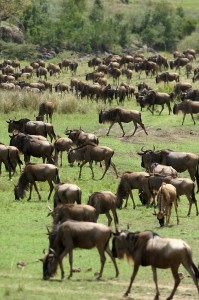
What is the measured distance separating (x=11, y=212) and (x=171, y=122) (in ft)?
56.8

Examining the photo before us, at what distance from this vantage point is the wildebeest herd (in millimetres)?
14359

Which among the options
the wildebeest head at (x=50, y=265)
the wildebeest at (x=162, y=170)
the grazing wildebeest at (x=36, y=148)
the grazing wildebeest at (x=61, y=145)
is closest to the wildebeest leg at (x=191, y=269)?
the wildebeest head at (x=50, y=265)

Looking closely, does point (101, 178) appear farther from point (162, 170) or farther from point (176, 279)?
point (176, 279)

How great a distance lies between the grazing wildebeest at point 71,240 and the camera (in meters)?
15.0

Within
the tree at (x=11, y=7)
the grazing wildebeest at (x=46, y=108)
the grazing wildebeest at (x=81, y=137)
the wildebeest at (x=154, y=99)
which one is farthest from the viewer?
the tree at (x=11, y=7)

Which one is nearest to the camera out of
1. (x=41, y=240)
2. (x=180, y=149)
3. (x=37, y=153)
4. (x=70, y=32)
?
(x=41, y=240)

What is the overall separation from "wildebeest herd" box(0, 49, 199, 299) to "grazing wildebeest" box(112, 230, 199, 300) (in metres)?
0.02

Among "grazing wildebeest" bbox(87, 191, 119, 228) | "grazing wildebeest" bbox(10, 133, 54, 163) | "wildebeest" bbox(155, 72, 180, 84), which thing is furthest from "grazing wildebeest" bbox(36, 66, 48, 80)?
"grazing wildebeest" bbox(87, 191, 119, 228)

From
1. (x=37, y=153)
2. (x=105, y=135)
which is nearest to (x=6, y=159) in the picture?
(x=37, y=153)

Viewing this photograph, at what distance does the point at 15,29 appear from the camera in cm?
7550

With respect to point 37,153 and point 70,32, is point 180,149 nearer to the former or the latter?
point 37,153

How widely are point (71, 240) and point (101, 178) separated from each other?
10.9 m

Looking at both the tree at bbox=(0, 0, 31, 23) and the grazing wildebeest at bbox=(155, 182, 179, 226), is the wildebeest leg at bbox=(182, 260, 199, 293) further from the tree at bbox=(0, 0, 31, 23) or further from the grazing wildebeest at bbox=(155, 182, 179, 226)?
the tree at bbox=(0, 0, 31, 23)

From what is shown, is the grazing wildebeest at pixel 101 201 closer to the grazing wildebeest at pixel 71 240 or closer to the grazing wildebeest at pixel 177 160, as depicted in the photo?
the grazing wildebeest at pixel 71 240
